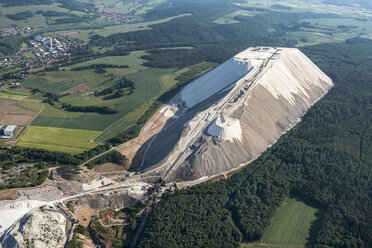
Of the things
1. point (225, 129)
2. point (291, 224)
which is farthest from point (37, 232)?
point (225, 129)

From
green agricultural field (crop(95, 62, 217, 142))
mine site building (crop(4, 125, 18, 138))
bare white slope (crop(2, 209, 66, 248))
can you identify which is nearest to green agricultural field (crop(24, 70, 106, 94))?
green agricultural field (crop(95, 62, 217, 142))

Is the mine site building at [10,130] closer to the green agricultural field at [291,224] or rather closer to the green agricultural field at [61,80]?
the green agricultural field at [61,80]

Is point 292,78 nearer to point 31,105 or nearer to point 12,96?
point 31,105

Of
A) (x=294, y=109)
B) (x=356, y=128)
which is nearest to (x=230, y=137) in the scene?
(x=294, y=109)

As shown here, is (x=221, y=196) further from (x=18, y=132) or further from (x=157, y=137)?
(x=18, y=132)

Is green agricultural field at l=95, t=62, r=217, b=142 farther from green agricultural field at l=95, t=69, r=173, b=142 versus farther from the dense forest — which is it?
the dense forest

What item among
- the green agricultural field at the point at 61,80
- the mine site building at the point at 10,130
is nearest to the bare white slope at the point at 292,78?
the green agricultural field at the point at 61,80
